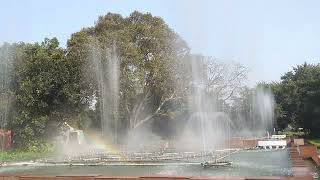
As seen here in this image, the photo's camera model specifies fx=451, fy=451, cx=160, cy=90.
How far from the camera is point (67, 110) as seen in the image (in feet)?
121

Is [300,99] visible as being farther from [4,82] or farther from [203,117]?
[4,82]

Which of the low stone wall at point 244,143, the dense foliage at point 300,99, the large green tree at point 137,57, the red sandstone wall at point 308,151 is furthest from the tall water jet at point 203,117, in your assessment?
the red sandstone wall at point 308,151

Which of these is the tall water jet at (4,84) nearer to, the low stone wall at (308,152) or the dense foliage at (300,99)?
the low stone wall at (308,152)

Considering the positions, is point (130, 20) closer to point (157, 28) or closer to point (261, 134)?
point (157, 28)

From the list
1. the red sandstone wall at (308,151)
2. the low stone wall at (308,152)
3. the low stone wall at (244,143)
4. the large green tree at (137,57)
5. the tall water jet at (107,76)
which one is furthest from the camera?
the large green tree at (137,57)

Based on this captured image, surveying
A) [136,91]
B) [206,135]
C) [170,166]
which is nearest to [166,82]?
[136,91]

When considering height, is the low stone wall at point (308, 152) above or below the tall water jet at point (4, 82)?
below

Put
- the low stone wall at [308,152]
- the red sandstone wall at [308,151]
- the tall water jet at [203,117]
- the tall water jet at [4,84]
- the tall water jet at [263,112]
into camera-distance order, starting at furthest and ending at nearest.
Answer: the tall water jet at [263,112], the tall water jet at [203,117], the tall water jet at [4,84], the red sandstone wall at [308,151], the low stone wall at [308,152]

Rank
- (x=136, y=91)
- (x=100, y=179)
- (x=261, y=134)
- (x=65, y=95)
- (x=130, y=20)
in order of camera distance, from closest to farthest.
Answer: (x=100, y=179)
(x=65, y=95)
(x=136, y=91)
(x=130, y=20)
(x=261, y=134)

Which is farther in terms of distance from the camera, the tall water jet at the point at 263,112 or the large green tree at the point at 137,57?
the tall water jet at the point at 263,112

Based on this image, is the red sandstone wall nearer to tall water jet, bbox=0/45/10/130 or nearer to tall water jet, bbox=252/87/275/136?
tall water jet, bbox=0/45/10/130

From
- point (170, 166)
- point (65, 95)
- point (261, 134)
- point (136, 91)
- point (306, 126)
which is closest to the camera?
point (170, 166)

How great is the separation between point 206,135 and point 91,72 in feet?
38.7

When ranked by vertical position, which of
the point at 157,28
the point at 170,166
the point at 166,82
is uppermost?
the point at 157,28
